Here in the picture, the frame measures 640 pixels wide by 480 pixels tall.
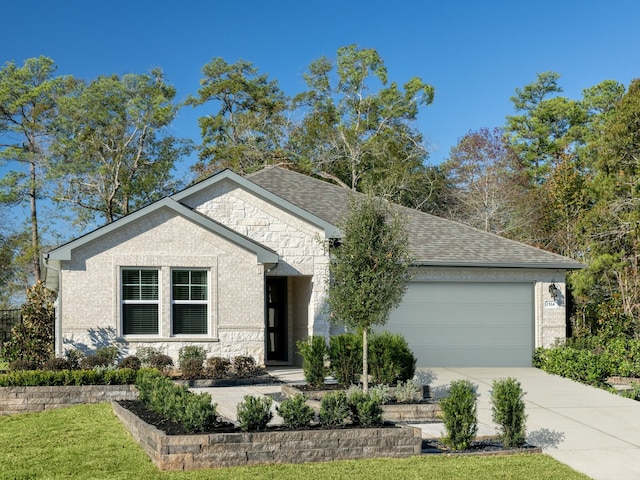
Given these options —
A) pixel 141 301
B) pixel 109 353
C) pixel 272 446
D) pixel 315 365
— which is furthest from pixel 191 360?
pixel 272 446

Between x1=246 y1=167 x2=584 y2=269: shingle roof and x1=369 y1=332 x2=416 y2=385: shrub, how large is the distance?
4.29 metres

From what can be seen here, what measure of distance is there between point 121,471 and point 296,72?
39.0m

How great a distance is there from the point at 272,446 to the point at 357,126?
3381cm

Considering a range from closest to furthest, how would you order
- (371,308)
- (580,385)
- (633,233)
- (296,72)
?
(371,308) < (580,385) < (633,233) < (296,72)

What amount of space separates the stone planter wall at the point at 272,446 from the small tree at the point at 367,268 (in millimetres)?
3115

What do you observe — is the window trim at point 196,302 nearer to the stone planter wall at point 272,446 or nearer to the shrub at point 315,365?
the shrub at point 315,365

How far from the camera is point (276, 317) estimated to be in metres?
22.2

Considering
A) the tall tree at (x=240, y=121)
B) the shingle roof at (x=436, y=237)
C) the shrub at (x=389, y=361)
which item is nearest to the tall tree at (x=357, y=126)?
the tall tree at (x=240, y=121)

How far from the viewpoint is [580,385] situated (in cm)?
1808

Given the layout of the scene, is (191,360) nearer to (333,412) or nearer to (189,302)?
(189,302)

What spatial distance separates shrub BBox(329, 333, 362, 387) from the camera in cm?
1582

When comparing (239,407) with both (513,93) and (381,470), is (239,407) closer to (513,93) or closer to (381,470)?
(381,470)

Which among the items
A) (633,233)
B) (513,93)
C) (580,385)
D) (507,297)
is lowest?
(580,385)

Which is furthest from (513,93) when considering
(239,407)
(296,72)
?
(239,407)
